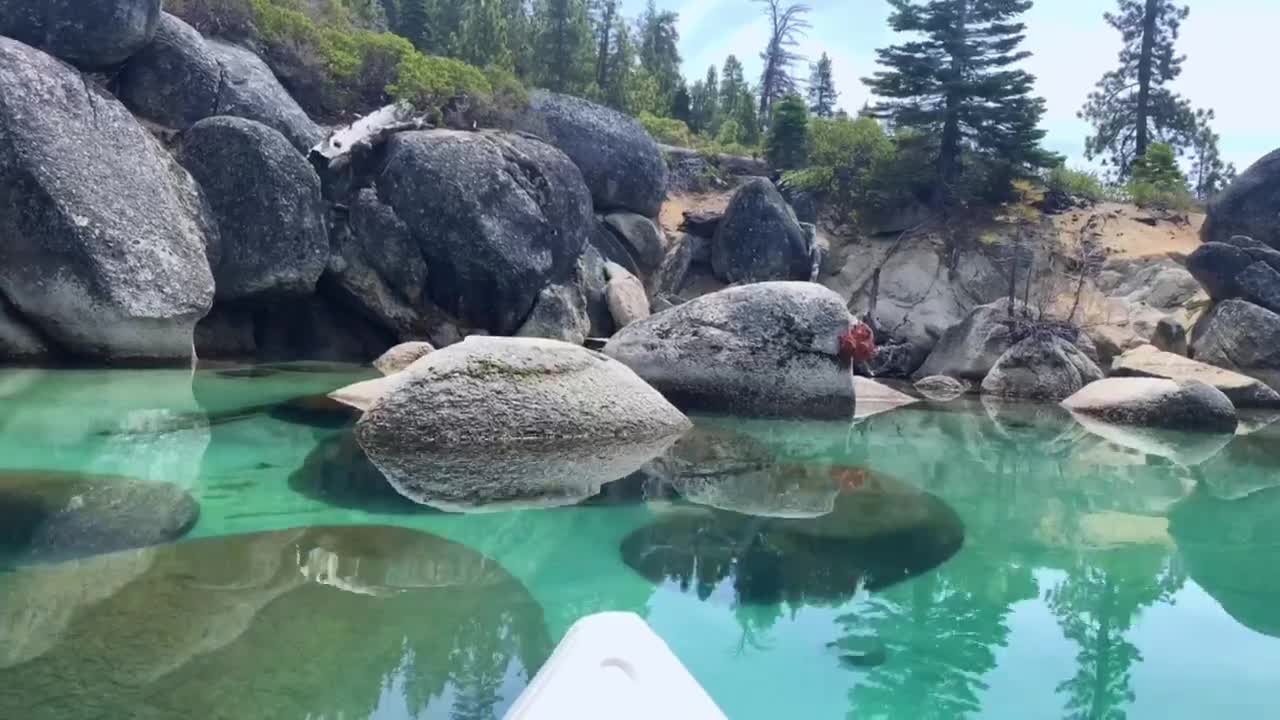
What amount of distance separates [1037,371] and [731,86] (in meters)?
30.1

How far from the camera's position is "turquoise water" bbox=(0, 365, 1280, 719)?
315 cm

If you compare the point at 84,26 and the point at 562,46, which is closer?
the point at 84,26

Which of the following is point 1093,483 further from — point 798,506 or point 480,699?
point 480,699

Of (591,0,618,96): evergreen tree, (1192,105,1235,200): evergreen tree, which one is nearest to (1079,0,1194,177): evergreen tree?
(1192,105,1235,200): evergreen tree

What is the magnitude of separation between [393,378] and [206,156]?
23.9 ft

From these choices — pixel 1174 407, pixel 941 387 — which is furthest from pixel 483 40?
pixel 1174 407

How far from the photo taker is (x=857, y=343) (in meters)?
10.5

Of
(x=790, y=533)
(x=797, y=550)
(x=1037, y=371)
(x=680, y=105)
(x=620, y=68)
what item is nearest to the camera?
(x=797, y=550)

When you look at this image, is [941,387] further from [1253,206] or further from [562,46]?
[562,46]

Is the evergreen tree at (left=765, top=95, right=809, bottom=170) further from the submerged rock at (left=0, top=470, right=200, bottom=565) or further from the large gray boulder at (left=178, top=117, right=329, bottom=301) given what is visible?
the submerged rock at (left=0, top=470, right=200, bottom=565)

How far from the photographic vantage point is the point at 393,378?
822 centimetres

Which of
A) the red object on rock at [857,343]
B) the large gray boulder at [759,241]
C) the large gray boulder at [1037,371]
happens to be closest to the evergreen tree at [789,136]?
the large gray boulder at [759,241]

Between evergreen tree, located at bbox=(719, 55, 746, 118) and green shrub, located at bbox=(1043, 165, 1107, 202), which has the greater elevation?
evergreen tree, located at bbox=(719, 55, 746, 118)

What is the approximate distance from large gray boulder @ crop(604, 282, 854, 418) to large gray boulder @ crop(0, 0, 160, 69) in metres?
9.41
